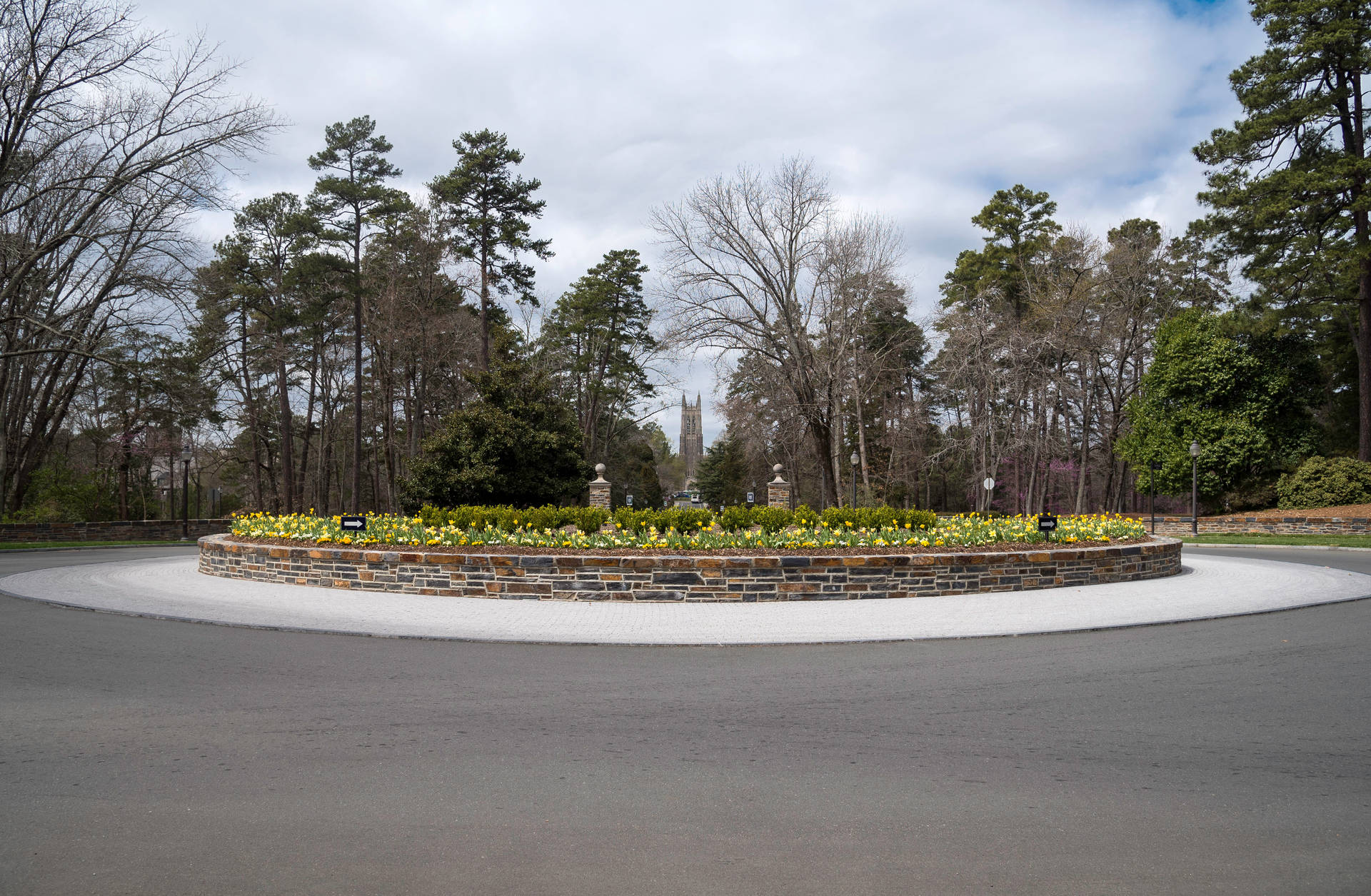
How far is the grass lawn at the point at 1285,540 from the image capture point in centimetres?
2186

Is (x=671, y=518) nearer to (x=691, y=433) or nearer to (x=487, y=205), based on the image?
(x=487, y=205)

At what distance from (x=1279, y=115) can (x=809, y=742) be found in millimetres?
32526

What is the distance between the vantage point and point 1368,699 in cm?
571

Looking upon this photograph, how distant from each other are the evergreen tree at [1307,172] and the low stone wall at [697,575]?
74.3ft

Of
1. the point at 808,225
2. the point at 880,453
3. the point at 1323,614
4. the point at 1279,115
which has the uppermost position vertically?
the point at 1279,115

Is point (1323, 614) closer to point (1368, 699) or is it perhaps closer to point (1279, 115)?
point (1368, 699)

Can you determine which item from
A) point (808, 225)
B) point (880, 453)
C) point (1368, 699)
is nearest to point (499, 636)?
point (1368, 699)

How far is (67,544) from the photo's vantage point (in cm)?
2455

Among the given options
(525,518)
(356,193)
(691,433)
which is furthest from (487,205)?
(691,433)

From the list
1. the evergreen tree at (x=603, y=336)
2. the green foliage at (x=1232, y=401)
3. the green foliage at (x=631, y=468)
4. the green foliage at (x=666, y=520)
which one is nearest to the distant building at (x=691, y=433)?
the green foliage at (x=631, y=468)

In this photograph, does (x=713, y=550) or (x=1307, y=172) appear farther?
(x=1307, y=172)

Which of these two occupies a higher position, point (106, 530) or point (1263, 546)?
point (106, 530)

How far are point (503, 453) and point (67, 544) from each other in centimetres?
1591

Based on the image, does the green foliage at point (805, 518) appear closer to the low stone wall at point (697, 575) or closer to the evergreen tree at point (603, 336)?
the low stone wall at point (697, 575)
